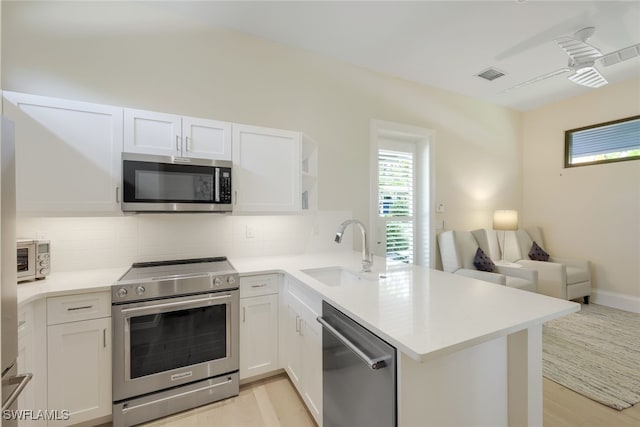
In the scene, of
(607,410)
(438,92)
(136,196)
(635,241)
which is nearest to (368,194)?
(438,92)

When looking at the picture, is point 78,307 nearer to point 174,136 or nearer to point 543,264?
point 174,136

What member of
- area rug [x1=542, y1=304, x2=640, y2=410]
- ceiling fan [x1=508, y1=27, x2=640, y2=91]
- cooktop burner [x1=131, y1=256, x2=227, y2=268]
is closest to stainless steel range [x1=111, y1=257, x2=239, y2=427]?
cooktop burner [x1=131, y1=256, x2=227, y2=268]

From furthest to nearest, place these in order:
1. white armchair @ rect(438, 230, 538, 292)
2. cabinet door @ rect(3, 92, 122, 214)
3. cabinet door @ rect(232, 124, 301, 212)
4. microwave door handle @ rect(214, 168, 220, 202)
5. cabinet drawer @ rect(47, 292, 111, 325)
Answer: white armchair @ rect(438, 230, 538, 292)
cabinet door @ rect(232, 124, 301, 212)
microwave door handle @ rect(214, 168, 220, 202)
cabinet door @ rect(3, 92, 122, 214)
cabinet drawer @ rect(47, 292, 111, 325)

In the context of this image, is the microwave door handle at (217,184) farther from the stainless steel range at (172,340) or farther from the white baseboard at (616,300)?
the white baseboard at (616,300)

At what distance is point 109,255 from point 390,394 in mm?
2162

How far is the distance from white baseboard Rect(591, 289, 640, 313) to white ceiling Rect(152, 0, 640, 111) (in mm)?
2788

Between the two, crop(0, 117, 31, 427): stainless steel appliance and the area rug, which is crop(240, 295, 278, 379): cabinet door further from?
the area rug

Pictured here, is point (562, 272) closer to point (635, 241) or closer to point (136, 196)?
point (635, 241)

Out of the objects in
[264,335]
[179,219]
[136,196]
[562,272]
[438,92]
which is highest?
[438,92]

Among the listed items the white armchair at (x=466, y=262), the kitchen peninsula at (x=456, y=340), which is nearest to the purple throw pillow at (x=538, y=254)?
the white armchair at (x=466, y=262)

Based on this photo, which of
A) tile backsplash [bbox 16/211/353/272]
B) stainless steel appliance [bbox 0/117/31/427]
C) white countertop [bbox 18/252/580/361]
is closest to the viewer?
stainless steel appliance [bbox 0/117/31/427]

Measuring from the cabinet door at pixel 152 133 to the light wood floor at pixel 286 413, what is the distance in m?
1.79

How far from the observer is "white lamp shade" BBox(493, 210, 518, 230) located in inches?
156

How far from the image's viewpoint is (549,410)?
1813mm
